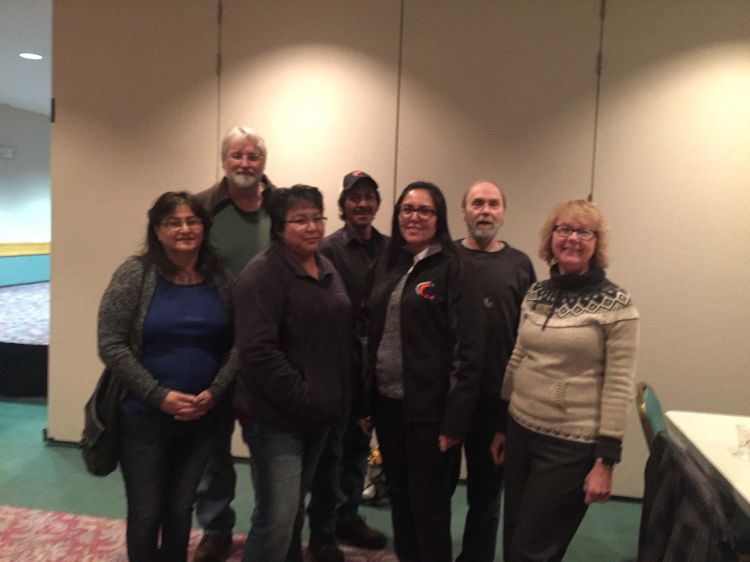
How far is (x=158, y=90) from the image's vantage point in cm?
305

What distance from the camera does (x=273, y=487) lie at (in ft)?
5.29

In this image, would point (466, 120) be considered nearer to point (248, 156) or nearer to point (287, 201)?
point (248, 156)

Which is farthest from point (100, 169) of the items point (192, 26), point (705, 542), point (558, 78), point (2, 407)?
point (705, 542)

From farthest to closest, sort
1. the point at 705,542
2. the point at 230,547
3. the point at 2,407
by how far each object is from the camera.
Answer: the point at 2,407 → the point at 230,547 → the point at 705,542

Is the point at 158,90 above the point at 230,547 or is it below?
above

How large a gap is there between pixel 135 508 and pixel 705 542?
4.80 feet

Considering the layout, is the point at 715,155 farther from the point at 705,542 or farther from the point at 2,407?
the point at 2,407

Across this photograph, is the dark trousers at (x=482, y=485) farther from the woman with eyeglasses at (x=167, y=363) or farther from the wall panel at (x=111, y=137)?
the wall panel at (x=111, y=137)

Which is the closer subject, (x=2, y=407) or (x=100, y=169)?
(x=100, y=169)

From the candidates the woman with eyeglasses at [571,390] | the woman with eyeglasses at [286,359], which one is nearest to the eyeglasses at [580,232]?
the woman with eyeglasses at [571,390]

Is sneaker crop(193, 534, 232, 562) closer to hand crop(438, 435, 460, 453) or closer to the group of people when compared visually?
the group of people

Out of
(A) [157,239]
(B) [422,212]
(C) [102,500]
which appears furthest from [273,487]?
(C) [102,500]

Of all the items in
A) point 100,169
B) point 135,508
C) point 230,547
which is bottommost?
point 230,547

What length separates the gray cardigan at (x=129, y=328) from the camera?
1610 millimetres
